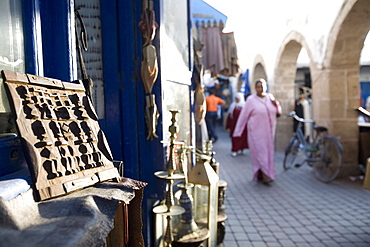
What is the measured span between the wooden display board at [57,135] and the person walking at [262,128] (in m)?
4.71

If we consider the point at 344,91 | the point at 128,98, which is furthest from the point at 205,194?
the point at 344,91

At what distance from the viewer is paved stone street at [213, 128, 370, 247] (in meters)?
3.49

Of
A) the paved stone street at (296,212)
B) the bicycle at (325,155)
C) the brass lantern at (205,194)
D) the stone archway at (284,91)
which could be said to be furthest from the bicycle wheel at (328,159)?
the brass lantern at (205,194)

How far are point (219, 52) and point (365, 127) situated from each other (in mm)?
3173

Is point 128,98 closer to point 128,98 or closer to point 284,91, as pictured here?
point 128,98

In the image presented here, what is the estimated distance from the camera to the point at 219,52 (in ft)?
24.1

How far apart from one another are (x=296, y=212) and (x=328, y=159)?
79.9 inches

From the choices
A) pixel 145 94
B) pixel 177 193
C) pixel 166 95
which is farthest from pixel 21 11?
pixel 177 193

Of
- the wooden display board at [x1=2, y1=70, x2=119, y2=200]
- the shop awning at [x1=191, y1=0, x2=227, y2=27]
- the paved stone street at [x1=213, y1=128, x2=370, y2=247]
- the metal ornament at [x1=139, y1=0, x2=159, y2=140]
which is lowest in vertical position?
the paved stone street at [x1=213, y1=128, x2=370, y2=247]

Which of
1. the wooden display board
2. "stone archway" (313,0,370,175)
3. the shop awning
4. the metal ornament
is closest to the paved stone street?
"stone archway" (313,0,370,175)

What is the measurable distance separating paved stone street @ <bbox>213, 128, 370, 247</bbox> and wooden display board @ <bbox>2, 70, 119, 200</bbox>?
249 cm

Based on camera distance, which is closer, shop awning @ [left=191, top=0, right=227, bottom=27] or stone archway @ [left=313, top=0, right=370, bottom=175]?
stone archway @ [left=313, top=0, right=370, bottom=175]

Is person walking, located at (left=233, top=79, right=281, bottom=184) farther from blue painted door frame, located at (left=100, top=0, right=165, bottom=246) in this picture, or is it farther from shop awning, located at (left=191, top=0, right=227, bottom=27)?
blue painted door frame, located at (left=100, top=0, right=165, bottom=246)

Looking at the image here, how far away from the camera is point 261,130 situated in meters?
5.89
